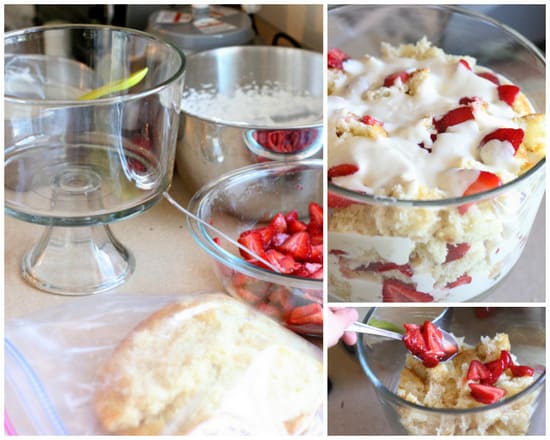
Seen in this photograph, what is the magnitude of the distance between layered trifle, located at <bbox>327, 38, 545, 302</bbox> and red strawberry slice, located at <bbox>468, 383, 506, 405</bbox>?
0.07 metres

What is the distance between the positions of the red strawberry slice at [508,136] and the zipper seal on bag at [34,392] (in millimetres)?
354

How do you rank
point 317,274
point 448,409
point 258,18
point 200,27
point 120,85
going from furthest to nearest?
point 258,18, point 200,27, point 120,85, point 317,274, point 448,409

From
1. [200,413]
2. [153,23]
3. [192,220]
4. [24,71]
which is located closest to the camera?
[200,413]

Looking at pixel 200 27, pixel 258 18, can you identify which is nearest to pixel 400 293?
pixel 200 27

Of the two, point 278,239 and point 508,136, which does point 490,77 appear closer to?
point 508,136

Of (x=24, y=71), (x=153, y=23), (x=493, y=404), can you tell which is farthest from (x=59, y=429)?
(x=153, y=23)

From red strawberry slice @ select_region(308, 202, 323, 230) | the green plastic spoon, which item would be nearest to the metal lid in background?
the green plastic spoon

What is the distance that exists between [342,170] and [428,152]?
0.07 meters

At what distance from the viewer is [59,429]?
0.48 m

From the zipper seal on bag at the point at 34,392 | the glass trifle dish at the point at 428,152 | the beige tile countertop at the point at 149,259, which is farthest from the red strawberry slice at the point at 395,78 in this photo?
the zipper seal on bag at the point at 34,392

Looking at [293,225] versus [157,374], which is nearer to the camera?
[157,374]

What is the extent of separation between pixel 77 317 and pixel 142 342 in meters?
0.08

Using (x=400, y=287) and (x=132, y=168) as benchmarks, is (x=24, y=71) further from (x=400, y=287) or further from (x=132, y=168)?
(x=400, y=287)

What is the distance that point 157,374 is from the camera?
1.60 feet
